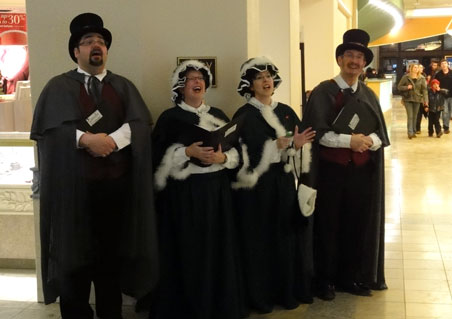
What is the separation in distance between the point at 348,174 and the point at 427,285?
1032 mm

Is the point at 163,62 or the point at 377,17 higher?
the point at 377,17

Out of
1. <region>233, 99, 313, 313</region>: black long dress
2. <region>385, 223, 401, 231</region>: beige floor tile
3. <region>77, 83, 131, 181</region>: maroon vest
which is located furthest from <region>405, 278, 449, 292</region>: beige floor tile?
<region>77, 83, 131, 181</region>: maroon vest

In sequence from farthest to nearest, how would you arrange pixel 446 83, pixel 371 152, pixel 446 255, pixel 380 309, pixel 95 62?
pixel 446 83 < pixel 446 255 < pixel 371 152 < pixel 380 309 < pixel 95 62

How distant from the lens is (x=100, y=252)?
136 inches

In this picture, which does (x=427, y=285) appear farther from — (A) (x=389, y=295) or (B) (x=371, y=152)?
(B) (x=371, y=152)

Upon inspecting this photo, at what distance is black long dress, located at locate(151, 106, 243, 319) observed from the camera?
3.49 meters

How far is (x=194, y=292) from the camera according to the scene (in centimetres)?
352

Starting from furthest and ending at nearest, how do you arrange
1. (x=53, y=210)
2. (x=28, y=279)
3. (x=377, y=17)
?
1. (x=377, y=17)
2. (x=28, y=279)
3. (x=53, y=210)

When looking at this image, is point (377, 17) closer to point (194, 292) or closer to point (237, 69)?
point (237, 69)

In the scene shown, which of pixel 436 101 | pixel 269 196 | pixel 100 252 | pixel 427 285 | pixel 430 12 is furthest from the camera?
pixel 430 12

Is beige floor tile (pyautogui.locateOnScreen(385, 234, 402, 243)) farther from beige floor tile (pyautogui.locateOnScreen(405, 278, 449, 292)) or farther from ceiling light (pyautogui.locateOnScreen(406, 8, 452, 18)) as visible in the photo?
ceiling light (pyautogui.locateOnScreen(406, 8, 452, 18))

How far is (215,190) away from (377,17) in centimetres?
1015

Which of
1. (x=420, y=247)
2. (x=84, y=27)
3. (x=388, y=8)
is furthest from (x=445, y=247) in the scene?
(x=388, y=8)

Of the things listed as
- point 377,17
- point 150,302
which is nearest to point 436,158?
point 377,17
